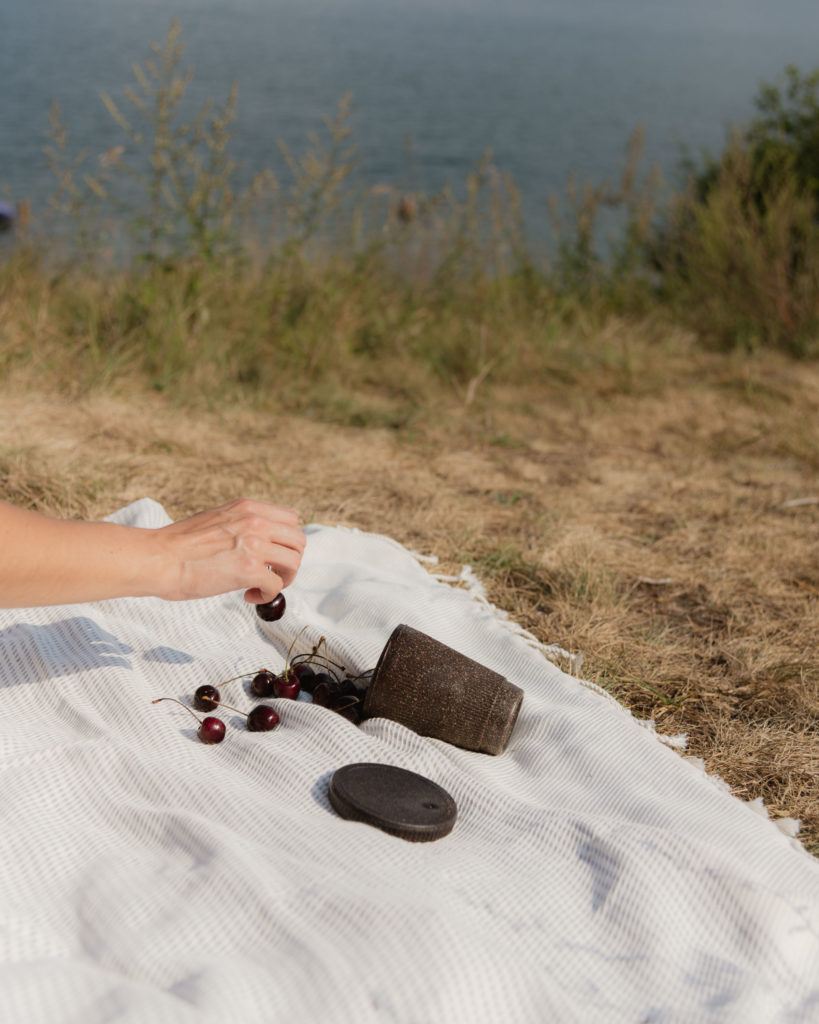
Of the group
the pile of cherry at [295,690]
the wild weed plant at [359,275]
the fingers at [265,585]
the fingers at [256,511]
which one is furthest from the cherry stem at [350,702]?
the wild weed plant at [359,275]

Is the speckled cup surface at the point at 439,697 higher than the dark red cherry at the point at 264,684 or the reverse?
higher

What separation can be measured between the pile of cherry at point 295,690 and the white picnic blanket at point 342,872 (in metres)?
0.04

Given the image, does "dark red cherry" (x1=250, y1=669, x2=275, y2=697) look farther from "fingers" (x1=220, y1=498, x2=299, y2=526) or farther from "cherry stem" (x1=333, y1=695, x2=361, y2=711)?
"fingers" (x1=220, y1=498, x2=299, y2=526)

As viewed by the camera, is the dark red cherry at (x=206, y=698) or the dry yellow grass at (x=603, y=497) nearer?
the dark red cherry at (x=206, y=698)

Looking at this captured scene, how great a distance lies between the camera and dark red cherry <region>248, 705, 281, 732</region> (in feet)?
7.62

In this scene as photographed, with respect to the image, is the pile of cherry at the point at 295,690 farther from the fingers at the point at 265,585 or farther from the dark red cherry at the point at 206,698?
the fingers at the point at 265,585

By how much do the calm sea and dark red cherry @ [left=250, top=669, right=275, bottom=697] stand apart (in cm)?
622

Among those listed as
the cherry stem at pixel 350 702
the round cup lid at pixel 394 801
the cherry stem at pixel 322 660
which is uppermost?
the round cup lid at pixel 394 801

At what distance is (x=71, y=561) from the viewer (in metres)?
1.84

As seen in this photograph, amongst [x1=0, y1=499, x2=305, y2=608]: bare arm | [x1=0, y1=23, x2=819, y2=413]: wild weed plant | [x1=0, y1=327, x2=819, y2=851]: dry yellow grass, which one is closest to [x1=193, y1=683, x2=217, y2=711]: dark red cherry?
[x1=0, y1=499, x2=305, y2=608]: bare arm

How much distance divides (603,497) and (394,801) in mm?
2550

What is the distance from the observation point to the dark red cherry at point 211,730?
2.27 m

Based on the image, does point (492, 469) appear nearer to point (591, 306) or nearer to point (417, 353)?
point (417, 353)

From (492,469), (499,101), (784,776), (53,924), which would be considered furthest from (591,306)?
(499,101)
